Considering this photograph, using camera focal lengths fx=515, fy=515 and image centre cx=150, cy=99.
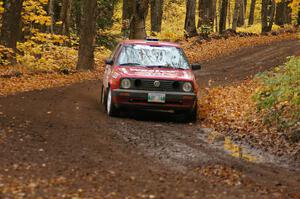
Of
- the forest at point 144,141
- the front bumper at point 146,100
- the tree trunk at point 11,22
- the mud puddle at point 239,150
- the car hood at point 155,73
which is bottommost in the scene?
the mud puddle at point 239,150

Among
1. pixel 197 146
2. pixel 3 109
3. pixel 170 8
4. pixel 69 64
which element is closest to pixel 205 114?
pixel 197 146

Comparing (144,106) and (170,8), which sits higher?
(170,8)

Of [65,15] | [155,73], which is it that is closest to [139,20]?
[65,15]

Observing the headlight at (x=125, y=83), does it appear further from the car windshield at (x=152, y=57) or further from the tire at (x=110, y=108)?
the car windshield at (x=152, y=57)

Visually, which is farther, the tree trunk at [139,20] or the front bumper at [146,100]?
the tree trunk at [139,20]

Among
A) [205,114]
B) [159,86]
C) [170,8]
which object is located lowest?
[205,114]

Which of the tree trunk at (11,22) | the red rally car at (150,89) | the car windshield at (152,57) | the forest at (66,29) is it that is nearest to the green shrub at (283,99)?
the red rally car at (150,89)

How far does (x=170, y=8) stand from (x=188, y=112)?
130 ft

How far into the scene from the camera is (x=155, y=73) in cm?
1147

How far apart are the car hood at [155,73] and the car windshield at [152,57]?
0.86 ft

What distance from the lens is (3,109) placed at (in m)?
11.6

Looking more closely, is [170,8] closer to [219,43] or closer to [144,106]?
[219,43]

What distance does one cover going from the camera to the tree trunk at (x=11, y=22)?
64.3 feet

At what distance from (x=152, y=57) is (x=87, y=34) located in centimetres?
935
